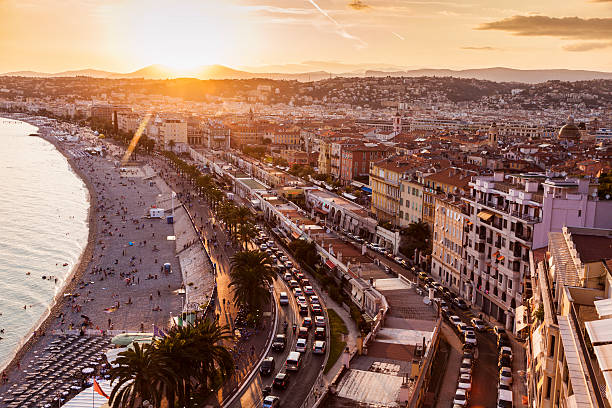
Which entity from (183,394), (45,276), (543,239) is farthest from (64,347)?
(543,239)

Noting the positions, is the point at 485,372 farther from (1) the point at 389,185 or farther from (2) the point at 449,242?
(1) the point at 389,185

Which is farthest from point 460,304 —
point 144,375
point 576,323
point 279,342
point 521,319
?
point 576,323

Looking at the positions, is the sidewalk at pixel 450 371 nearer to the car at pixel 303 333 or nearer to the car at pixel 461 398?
the car at pixel 461 398

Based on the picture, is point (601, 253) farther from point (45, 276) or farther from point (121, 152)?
point (121, 152)

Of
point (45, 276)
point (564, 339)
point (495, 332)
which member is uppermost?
point (564, 339)

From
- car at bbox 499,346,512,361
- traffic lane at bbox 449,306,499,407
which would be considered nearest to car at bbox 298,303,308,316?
traffic lane at bbox 449,306,499,407

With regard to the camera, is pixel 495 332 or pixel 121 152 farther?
pixel 121 152

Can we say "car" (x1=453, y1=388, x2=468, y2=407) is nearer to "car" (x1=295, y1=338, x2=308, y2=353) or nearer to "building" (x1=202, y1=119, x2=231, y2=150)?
"car" (x1=295, y1=338, x2=308, y2=353)
